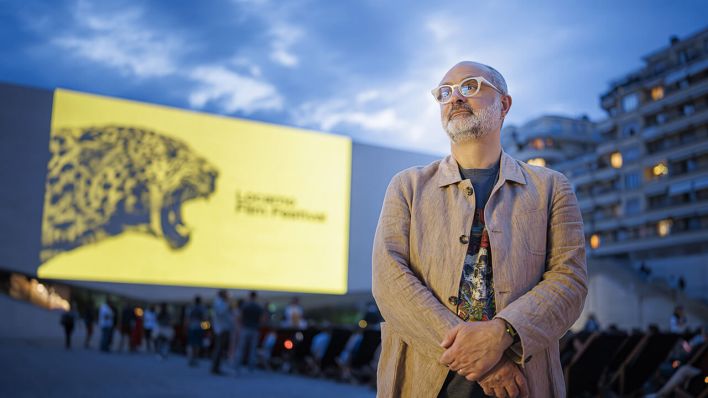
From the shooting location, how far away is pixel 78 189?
22.5m

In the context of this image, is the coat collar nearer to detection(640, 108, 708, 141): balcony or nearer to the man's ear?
the man's ear

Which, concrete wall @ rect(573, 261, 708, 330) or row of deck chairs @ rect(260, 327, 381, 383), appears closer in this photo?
row of deck chairs @ rect(260, 327, 381, 383)

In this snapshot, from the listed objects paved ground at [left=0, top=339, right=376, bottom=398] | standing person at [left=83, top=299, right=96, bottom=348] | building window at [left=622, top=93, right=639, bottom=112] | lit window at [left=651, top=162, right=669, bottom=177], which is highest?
building window at [left=622, top=93, right=639, bottom=112]

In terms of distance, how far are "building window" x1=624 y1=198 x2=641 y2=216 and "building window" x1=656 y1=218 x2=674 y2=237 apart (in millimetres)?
1900

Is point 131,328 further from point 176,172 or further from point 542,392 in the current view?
point 542,392

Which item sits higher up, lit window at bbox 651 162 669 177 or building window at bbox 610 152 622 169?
building window at bbox 610 152 622 169

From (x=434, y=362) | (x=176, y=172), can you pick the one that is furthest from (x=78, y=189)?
(x=434, y=362)

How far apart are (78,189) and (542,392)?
903 inches

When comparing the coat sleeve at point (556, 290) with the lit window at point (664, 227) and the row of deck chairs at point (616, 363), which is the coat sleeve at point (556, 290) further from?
the lit window at point (664, 227)

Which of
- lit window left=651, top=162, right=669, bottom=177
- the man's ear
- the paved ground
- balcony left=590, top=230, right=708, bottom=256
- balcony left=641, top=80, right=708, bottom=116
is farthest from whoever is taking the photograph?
lit window left=651, top=162, right=669, bottom=177

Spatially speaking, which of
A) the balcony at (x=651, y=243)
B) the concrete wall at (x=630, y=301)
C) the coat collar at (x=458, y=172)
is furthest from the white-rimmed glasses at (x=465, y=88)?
the balcony at (x=651, y=243)

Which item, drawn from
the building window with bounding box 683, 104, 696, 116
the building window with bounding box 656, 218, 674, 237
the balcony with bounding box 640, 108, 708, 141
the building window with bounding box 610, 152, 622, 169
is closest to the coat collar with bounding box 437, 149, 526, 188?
the balcony with bounding box 640, 108, 708, 141

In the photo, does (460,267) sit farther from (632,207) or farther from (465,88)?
(632,207)

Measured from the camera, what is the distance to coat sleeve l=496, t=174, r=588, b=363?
5.43 ft
